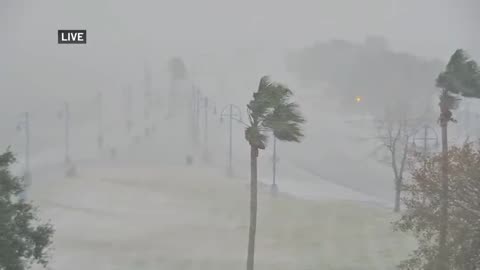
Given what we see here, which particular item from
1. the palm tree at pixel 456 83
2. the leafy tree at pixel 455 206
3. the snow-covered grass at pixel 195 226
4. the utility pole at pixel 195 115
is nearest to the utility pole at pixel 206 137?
the utility pole at pixel 195 115

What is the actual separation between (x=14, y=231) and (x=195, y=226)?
11.1m

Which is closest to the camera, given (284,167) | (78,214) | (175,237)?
(175,237)

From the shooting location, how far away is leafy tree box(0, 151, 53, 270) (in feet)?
23.1

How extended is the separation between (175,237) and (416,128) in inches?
670

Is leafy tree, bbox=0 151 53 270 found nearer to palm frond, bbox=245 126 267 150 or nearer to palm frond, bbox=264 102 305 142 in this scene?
palm frond, bbox=245 126 267 150

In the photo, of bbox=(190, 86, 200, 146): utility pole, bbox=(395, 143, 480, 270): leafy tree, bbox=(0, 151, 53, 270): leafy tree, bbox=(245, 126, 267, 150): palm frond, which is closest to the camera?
bbox=(395, 143, 480, 270): leafy tree

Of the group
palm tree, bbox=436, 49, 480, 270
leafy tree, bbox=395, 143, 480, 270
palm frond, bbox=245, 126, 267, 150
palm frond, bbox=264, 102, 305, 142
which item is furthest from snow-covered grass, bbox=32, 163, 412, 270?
palm frond, bbox=245, 126, 267, 150

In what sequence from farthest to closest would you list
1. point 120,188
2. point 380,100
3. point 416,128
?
point 380,100 → point 416,128 → point 120,188

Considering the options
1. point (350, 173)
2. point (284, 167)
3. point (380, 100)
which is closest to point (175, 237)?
point (284, 167)

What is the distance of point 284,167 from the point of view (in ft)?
105

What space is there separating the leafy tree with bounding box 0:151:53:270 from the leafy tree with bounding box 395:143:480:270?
5.33 m

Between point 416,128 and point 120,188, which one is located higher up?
point 416,128

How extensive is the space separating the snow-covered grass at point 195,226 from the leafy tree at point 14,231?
18.6 feet

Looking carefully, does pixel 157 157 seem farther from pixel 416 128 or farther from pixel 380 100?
pixel 380 100
